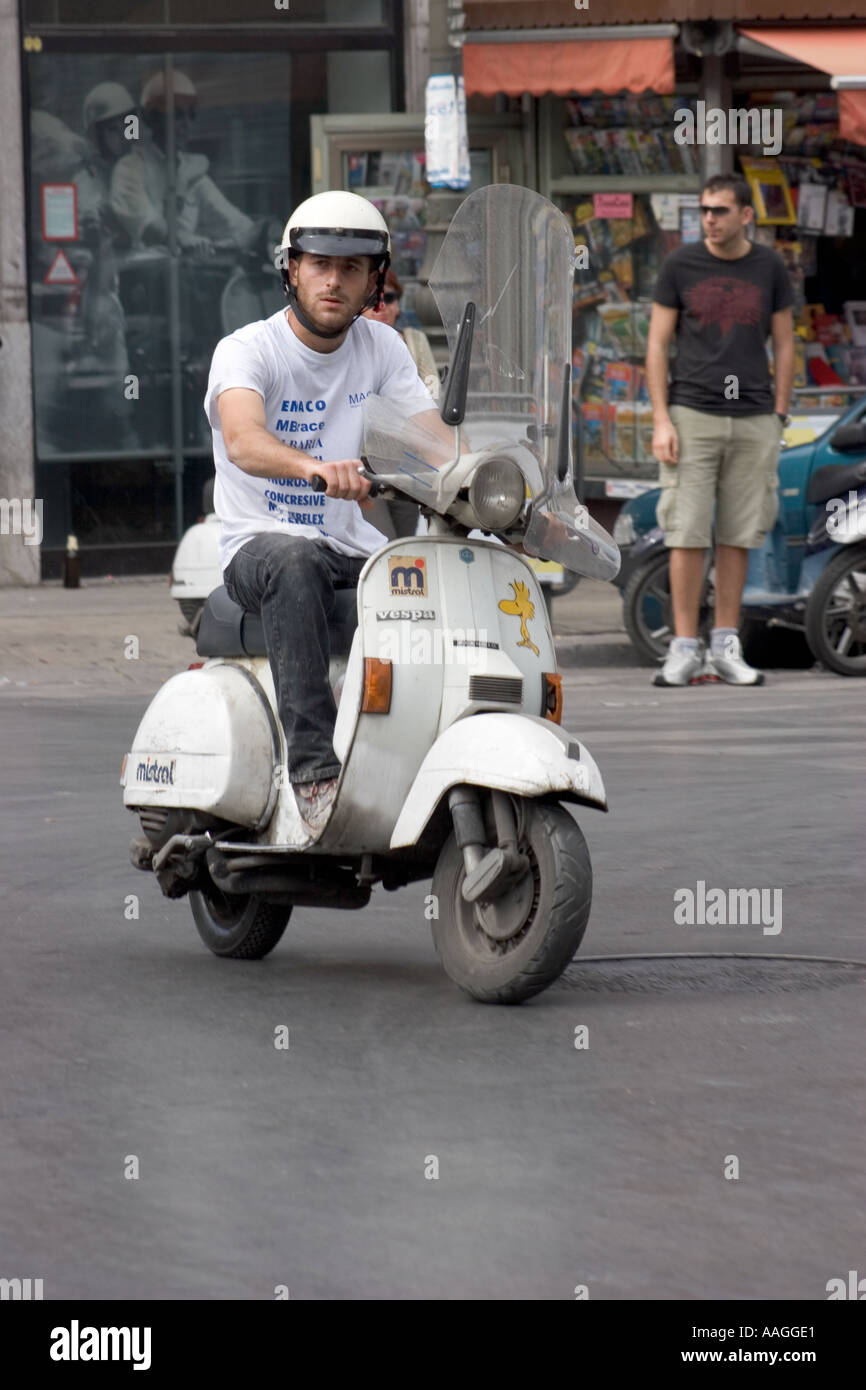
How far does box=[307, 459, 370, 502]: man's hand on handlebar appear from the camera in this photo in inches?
216

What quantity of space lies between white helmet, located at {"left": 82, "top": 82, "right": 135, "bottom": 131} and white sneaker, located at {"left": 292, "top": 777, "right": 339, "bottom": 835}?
1126 centimetres

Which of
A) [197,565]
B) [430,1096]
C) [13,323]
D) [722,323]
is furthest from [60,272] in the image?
[430,1096]

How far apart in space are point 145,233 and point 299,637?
37.1ft

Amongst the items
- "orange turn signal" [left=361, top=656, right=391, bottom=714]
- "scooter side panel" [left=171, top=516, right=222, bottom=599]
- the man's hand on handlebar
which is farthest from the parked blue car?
the man's hand on handlebar

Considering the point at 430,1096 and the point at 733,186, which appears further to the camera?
the point at 733,186

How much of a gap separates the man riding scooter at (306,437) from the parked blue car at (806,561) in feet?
18.8

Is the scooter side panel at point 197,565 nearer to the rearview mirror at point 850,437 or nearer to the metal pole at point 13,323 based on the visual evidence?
the rearview mirror at point 850,437

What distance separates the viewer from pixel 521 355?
5.98 m

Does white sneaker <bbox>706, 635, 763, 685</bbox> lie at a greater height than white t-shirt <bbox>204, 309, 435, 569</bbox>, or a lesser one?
lesser

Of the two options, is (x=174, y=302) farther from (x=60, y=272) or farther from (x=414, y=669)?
(x=414, y=669)

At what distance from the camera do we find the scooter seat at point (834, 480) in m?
11.8

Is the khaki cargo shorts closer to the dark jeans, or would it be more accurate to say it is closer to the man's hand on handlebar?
the dark jeans

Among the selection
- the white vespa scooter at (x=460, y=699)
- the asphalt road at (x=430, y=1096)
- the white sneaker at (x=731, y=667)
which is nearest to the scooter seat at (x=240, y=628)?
the white vespa scooter at (x=460, y=699)
